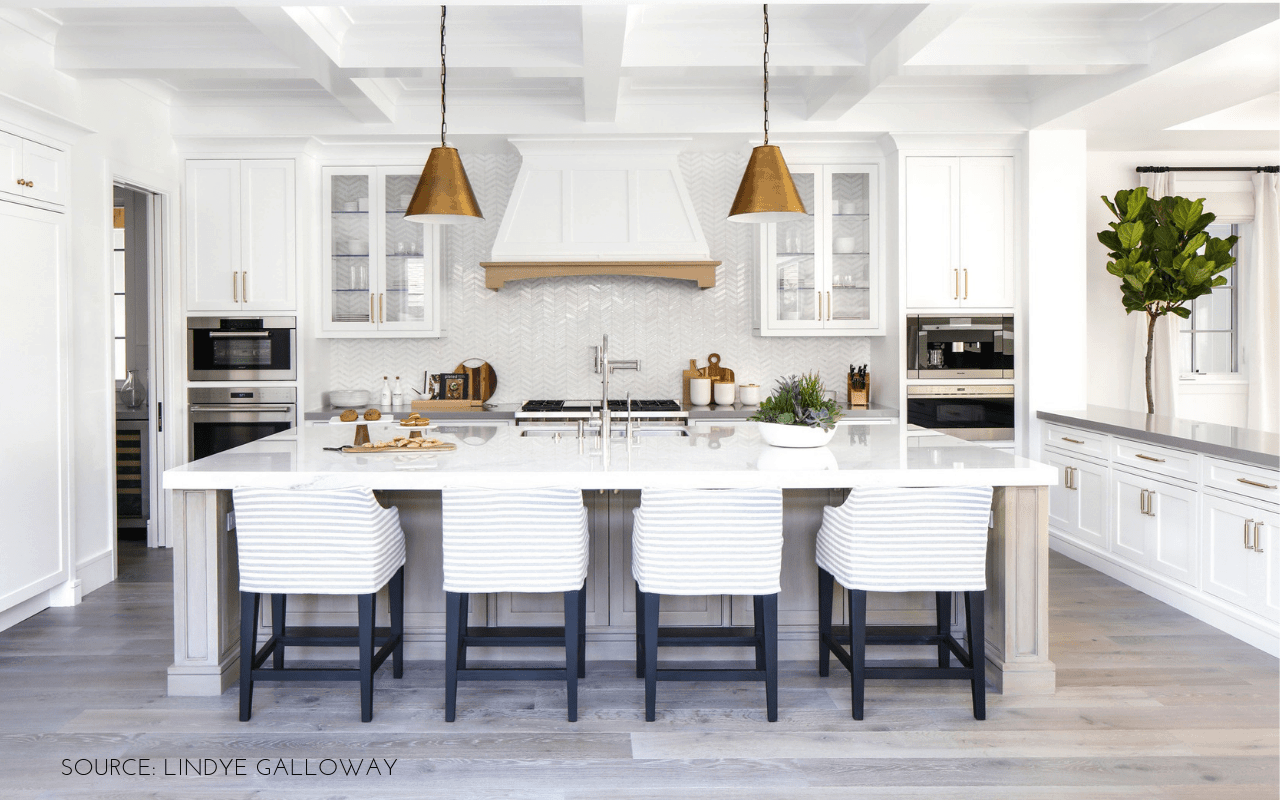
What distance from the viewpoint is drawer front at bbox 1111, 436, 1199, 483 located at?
389 cm

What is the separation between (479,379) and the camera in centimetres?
589

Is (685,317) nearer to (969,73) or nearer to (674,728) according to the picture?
(969,73)

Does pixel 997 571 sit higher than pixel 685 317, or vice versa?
pixel 685 317

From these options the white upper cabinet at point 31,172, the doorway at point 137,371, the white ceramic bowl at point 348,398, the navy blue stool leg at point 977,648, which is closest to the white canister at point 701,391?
the white ceramic bowl at point 348,398

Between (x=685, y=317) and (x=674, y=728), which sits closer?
(x=674, y=728)

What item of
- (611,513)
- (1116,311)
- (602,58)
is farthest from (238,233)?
(1116,311)

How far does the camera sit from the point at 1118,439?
4457 millimetres

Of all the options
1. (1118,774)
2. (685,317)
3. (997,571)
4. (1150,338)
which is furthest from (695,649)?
(1150,338)

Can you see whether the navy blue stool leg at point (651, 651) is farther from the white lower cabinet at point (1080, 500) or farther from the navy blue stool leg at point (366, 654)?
the white lower cabinet at point (1080, 500)

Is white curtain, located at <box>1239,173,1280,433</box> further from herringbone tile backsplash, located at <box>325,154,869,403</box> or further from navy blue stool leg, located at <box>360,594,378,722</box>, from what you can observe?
navy blue stool leg, located at <box>360,594,378,722</box>

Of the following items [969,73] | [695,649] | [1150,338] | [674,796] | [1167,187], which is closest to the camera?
[674,796]

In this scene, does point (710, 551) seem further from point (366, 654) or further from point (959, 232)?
point (959, 232)

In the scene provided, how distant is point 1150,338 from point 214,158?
5.88 meters

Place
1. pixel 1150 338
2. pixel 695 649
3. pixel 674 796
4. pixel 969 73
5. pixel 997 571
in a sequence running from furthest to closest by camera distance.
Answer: pixel 1150 338 < pixel 969 73 < pixel 695 649 < pixel 997 571 < pixel 674 796
